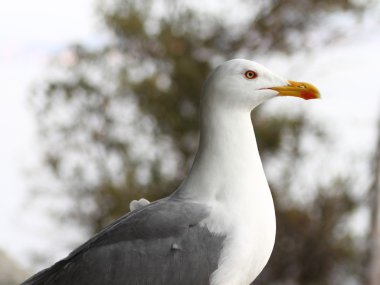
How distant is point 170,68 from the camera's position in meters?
9.62

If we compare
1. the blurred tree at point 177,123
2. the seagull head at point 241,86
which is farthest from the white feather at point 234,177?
the blurred tree at point 177,123

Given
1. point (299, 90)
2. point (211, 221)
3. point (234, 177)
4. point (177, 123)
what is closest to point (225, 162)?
point (234, 177)

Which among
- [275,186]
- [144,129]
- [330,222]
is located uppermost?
[144,129]

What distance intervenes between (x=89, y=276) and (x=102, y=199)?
23.7 ft

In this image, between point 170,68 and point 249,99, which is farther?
point 170,68

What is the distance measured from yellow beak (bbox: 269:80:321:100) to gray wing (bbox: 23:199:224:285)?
44cm

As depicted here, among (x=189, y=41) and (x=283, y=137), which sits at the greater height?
(x=189, y=41)

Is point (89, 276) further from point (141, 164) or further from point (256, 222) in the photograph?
point (141, 164)

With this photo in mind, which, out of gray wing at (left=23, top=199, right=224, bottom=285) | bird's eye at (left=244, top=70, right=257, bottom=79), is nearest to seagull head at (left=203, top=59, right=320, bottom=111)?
bird's eye at (left=244, top=70, right=257, bottom=79)

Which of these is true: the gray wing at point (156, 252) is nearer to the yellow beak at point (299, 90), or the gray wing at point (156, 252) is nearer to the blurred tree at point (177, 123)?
→ the yellow beak at point (299, 90)

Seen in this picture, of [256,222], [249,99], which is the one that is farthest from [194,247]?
[249,99]

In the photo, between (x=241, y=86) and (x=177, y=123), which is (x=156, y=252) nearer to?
(x=241, y=86)

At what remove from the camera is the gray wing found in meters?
2.12

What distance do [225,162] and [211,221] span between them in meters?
0.19
